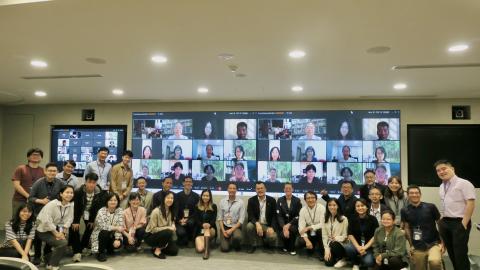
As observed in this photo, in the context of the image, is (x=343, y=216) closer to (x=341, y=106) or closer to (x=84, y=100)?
(x=341, y=106)

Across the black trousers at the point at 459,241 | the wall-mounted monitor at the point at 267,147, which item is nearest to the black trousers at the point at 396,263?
the black trousers at the point at 459,241

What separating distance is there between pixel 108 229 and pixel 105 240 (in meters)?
0.16

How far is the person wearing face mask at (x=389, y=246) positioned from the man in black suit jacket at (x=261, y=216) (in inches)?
70.2

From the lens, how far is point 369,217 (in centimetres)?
475

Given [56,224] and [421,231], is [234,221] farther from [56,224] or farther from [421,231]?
[421,231]

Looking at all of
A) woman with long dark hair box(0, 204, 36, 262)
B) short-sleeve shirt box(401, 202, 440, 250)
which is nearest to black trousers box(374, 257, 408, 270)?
short-sleeve shirt box(401, 202, 440, 250)

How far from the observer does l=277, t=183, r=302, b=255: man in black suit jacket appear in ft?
18.1

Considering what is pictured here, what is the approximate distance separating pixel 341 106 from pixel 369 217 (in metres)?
2.47

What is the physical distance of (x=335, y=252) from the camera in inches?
187

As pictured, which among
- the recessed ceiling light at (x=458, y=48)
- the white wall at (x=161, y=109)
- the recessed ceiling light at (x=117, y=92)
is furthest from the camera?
the white wall at (x=161, y=109)

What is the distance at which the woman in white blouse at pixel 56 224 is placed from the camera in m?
4.44

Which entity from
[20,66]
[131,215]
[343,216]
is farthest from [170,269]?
[20,66]

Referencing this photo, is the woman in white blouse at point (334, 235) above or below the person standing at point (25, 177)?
below

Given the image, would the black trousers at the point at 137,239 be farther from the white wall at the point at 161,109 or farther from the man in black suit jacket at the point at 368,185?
the man in black suit jacket at the point at 368,185
